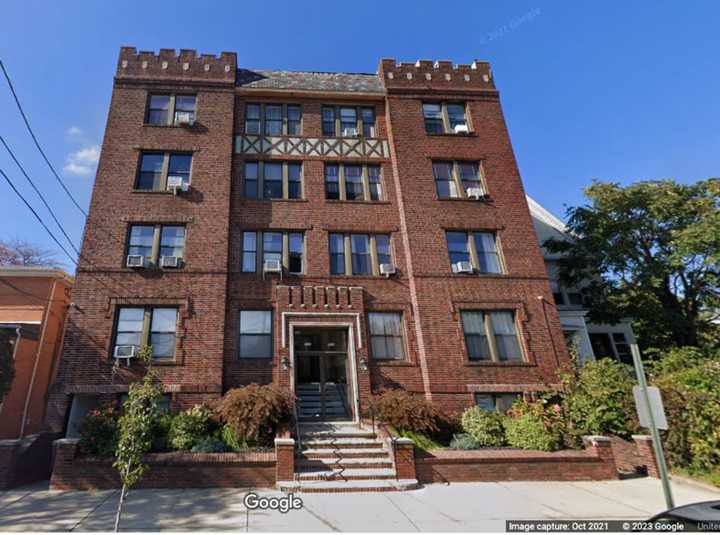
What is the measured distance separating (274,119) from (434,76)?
774 cm

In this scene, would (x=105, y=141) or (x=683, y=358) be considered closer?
(x=683, y=358)

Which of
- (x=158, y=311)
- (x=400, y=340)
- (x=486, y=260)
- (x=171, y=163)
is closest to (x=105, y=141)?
(x=171, y=163)

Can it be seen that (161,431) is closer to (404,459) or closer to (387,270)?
(404,459)

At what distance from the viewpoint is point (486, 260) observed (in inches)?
617

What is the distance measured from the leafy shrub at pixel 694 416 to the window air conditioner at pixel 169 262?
15.8 meters

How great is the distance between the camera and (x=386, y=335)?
14398mm

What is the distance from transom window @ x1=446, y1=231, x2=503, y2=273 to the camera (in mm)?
15492

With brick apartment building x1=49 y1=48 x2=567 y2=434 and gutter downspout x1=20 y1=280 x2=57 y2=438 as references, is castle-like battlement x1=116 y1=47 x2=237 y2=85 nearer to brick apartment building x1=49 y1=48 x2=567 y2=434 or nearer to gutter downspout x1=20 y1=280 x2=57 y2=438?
brick apartment building x1=49 y1=48 x2=567 y2=434

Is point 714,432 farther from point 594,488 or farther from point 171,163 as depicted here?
point 171,163

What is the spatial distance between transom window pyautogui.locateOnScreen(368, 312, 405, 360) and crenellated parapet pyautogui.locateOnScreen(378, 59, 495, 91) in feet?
34.5

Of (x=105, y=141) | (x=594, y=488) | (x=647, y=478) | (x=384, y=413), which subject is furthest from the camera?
(x=105, y=141)

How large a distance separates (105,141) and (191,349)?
9.08 m

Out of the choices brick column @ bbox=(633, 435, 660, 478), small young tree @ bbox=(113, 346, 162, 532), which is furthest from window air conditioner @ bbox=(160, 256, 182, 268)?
brick column @ bbox=(633, 435, 660, 478)

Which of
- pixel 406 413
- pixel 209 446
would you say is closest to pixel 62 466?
pixel 209 446
